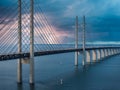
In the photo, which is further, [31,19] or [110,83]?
[110,83]

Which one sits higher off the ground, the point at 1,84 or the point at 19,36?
the point at 19,36

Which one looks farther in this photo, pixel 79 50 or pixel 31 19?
pixel 79 50

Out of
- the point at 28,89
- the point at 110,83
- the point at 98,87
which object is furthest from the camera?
the point at 110,83

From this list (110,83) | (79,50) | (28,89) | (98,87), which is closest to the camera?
(28,89)

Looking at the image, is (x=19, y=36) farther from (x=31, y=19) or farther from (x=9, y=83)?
(x=9, y=83)

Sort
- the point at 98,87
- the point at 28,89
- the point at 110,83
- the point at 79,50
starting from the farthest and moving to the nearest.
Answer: the point at 79,50, the point at 110,83, the point at 98,87, the point at 28,89

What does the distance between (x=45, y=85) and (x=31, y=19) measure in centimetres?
919

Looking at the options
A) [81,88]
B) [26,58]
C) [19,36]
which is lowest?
[81,88]

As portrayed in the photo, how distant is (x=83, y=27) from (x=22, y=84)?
41.5 metres

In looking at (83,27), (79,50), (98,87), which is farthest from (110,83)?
(83,27)

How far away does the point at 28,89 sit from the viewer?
39.2 metres

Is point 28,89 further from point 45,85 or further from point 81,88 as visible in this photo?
point 81,88

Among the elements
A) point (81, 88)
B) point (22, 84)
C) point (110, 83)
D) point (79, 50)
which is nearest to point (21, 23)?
point (22, 84)

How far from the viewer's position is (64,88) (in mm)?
40781
